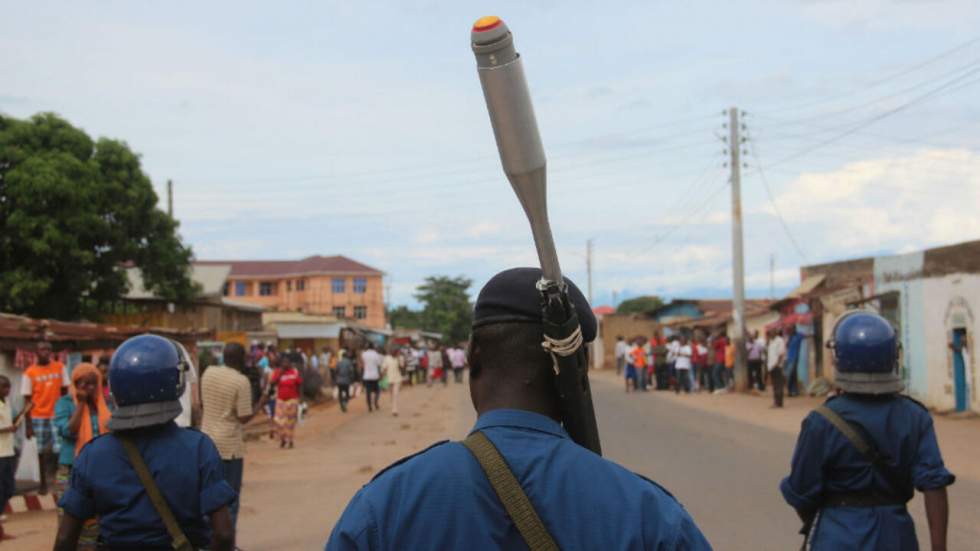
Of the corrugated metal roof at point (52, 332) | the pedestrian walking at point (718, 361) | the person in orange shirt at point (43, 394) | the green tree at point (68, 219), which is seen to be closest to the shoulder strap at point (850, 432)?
the person in orange shirt at point (43, 394)

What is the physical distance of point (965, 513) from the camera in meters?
10.1

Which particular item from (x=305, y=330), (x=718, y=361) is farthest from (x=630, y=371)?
(x=305, y=330)

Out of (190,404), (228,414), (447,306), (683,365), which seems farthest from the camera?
(447,306)

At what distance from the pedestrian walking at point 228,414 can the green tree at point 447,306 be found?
77.1 m

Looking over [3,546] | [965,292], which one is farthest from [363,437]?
[965,292]

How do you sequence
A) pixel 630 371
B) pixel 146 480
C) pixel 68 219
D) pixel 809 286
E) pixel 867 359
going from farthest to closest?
1. pixel 809 286
2. pixel 630 371
3. pixel 68 219
4. pixel 867 359
5. pixel 146 480

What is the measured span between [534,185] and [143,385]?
292 centimetres

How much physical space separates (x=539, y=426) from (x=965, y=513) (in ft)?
31.0

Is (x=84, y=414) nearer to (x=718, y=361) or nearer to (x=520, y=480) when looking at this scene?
(x=520, y=480)

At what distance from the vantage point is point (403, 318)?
113m

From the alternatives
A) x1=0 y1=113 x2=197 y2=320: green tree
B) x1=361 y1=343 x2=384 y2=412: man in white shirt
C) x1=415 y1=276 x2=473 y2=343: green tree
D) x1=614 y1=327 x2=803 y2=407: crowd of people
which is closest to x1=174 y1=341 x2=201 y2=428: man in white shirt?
x1=361 y1=343 x2=384 y2=412: man in white shirt

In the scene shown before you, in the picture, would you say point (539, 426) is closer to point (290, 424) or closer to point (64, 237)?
point (290, 424)

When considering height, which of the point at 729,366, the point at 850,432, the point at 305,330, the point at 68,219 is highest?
the point at 68,219

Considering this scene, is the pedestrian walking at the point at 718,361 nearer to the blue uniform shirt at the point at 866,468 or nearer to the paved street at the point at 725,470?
the paved street at the point at 725,470
